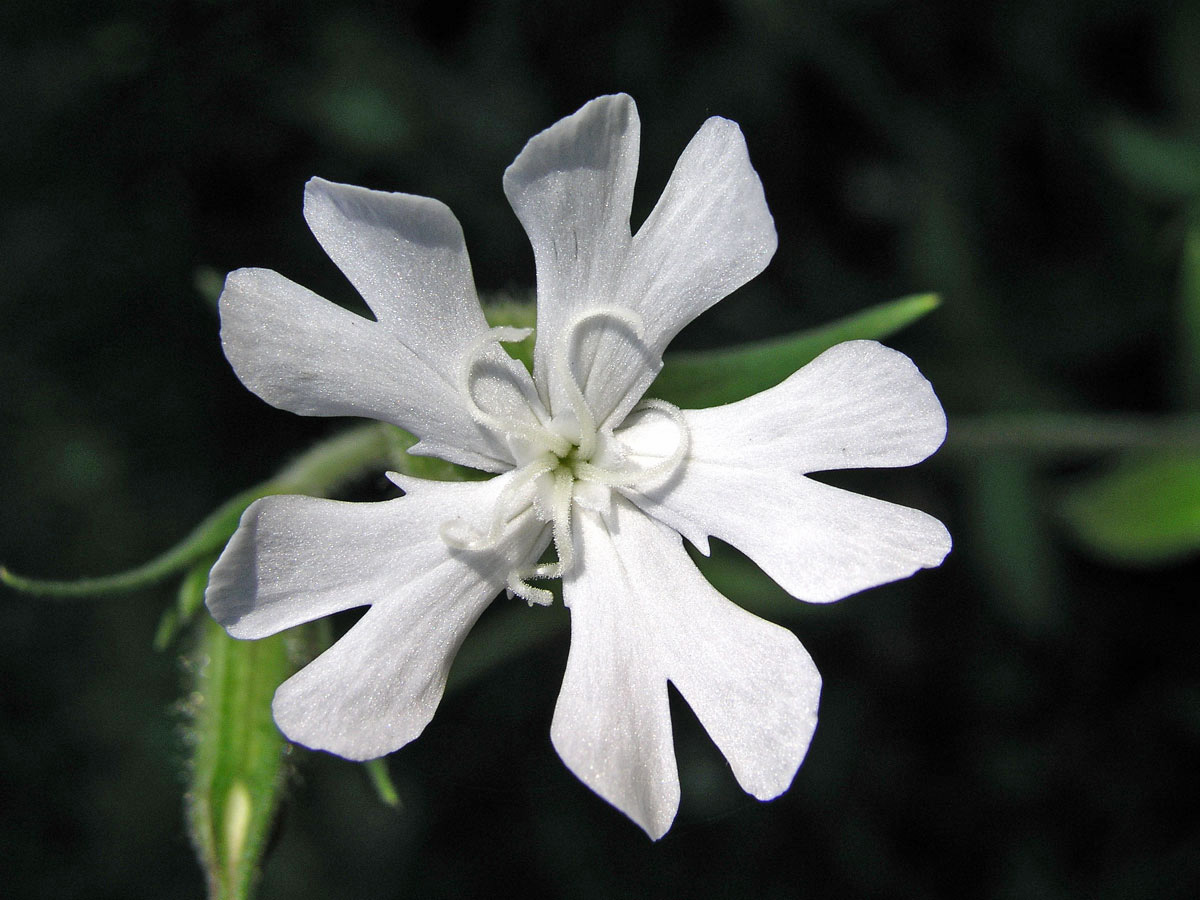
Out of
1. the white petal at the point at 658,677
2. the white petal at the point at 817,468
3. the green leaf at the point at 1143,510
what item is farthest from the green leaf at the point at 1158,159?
the white petal at the point at 658,677

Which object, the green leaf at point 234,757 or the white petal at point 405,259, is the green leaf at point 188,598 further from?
the white petal at point 405,259

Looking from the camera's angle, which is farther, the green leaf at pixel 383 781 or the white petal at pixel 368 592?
the green leaf at pixel 383 781

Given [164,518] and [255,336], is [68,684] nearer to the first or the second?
[164,518]

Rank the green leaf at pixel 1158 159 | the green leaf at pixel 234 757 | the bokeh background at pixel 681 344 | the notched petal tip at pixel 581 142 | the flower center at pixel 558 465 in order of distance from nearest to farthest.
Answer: the notched petal tip at pixel 581 142
the flower center at pixel 558 465
the green leaf at pixel 234 757
the green leaf at pixel 1158 159
the bokeh background at pixel 681 344

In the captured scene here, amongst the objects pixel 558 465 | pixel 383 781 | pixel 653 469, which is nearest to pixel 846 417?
pixel 653 469

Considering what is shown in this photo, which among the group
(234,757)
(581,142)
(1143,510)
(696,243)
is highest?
(581,142)

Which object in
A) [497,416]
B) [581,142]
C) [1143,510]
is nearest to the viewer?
[581,142]

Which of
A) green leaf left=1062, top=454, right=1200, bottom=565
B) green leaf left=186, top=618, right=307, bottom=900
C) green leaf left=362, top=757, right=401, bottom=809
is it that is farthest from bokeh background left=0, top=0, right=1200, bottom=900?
green leaf left=362, top=757, right=401, bottom=809

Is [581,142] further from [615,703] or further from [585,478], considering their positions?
[615,703]
